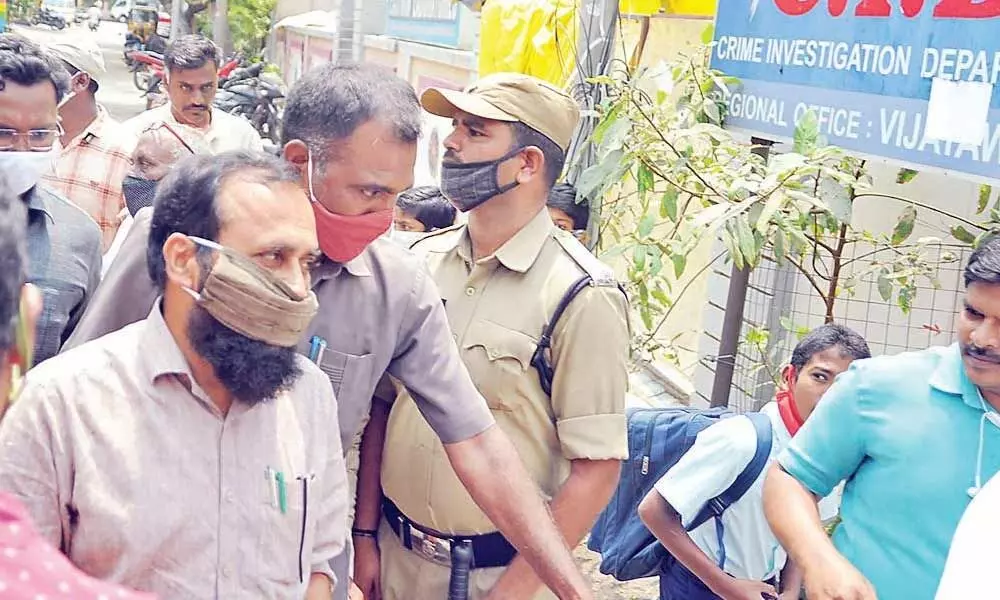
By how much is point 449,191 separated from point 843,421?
3.41 feet

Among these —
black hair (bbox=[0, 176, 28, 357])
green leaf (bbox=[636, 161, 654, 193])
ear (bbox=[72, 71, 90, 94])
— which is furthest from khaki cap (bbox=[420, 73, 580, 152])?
ear (bbox=[72, 71, 90, 94])

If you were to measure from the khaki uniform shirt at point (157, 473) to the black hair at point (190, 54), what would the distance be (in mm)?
4590

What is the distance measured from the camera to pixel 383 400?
8.89ft

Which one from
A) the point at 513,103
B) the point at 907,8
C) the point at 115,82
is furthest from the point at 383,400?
the point at 115,82

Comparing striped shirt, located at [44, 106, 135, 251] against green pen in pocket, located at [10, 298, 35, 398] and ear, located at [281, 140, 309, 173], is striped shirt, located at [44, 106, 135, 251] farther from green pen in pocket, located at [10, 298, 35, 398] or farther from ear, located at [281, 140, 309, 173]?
green pen in pocket, located at [10, 298, 35, 398]

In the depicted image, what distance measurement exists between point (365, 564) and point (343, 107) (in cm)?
107

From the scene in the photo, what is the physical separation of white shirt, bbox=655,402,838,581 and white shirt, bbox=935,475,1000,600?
1.38m

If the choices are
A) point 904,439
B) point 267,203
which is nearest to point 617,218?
point 904,439

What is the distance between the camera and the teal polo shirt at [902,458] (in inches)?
94.0

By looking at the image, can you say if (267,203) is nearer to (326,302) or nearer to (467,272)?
(326,302)

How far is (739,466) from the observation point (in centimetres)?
316

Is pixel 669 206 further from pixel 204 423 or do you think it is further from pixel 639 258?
pixel 204 423

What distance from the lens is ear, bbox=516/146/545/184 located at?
110 inches

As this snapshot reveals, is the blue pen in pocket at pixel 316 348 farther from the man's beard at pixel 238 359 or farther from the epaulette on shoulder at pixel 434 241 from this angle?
the epaulette on shoulder at pixel 434 241
